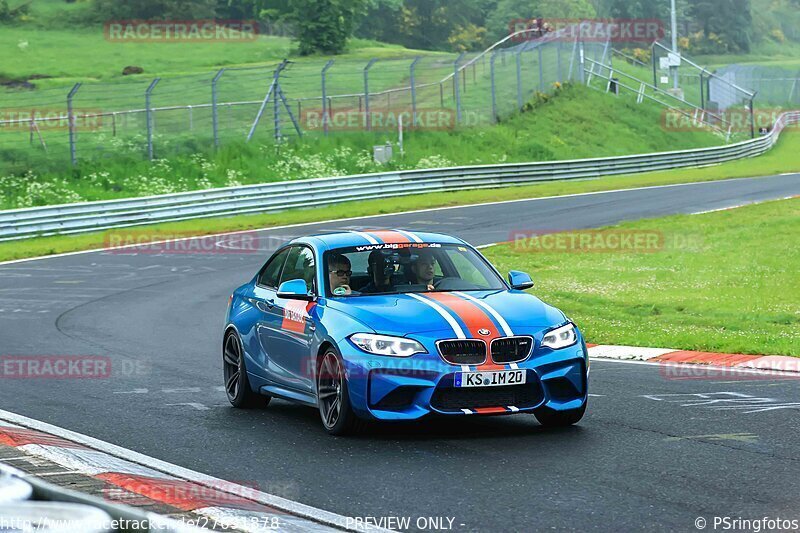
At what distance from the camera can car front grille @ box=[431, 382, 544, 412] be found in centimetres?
860

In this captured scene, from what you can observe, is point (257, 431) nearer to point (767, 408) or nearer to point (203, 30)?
point (767, 408)

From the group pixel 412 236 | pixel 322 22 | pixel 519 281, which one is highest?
pixel 412 236

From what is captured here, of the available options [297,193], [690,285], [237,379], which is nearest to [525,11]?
[297,193]

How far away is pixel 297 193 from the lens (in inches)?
1431

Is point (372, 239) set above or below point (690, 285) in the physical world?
above

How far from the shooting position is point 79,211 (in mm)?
31547

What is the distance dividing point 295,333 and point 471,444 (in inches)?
74.6

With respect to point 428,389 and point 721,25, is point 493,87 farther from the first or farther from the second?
point 721,25

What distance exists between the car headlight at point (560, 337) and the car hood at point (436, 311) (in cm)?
7

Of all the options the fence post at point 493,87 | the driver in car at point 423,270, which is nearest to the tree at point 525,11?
the fence post at point 493,87

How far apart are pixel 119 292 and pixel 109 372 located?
833 cm

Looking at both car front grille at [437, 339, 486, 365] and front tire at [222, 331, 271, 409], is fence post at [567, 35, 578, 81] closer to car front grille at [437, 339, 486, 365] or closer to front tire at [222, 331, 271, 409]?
front tire at [222, 331, 271, 409]

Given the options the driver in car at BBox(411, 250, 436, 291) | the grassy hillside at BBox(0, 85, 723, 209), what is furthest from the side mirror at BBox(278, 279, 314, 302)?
the grassy hillside at BBox(0, 85, 723, 209)

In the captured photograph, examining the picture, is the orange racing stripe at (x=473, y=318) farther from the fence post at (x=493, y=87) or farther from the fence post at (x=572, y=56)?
the fence post at (x=572, y=56)
